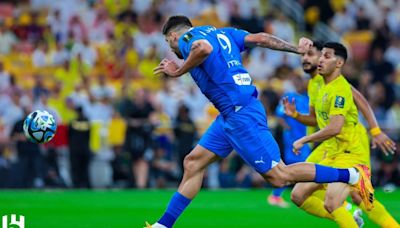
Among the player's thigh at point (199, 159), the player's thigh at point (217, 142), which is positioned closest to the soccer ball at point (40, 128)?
the player's thigh at point (199, 159)

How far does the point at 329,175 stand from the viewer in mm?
11836

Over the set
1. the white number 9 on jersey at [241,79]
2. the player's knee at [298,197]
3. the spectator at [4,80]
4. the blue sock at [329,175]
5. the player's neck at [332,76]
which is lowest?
the blue sock at [329,175]

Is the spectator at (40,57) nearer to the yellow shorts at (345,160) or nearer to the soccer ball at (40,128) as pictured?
the soccer ball at (40,128)

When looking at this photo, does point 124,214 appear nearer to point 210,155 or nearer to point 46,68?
point 210,155

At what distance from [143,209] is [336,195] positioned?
6.24 meters

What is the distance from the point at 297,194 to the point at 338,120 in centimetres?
113

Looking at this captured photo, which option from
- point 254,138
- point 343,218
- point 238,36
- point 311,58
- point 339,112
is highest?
point 311,58

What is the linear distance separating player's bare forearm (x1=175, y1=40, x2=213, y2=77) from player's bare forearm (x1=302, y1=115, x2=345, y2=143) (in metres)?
1.70

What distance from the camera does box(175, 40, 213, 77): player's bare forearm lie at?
11.4m

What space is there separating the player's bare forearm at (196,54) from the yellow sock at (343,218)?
225cm

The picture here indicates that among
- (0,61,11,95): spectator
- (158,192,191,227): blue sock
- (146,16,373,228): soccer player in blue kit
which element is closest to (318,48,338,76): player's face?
(146,16,373,228): soccer player in blue kit

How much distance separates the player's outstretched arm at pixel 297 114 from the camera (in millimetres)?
13305

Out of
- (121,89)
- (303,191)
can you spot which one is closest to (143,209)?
(303,191)

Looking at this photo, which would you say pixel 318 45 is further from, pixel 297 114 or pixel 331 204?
pixel 331 204
